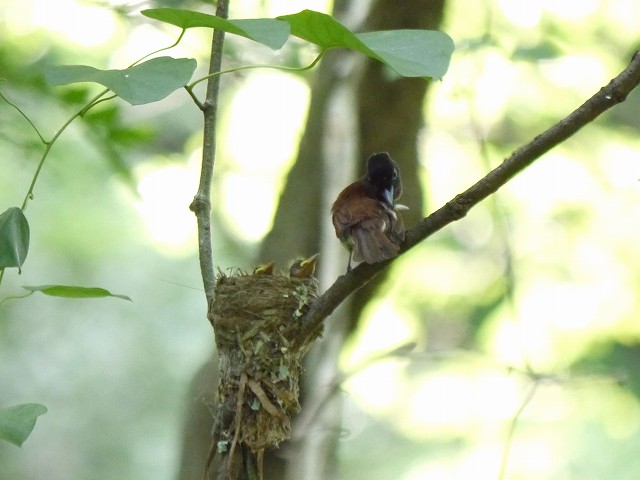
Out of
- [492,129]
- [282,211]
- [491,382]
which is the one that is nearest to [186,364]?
[491,382]

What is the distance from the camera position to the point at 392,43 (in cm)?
127

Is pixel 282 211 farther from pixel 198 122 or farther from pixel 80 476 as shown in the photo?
pixel 80 476

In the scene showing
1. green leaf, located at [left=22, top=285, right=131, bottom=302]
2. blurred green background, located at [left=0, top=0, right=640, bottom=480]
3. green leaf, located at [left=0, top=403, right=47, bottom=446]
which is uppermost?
blurred green background, located at [left=0, top=0, right=640, bottom=480]

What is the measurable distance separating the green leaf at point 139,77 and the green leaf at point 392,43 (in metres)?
0.18

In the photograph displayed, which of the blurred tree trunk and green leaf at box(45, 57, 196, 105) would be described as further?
the blurred tree trunk

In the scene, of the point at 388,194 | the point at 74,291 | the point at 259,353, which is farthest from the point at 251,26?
the point at 388,194

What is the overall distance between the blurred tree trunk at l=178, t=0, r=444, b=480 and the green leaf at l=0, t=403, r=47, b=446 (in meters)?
2.13

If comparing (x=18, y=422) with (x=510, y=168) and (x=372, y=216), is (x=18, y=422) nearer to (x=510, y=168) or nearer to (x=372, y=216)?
(x=510, y=168)

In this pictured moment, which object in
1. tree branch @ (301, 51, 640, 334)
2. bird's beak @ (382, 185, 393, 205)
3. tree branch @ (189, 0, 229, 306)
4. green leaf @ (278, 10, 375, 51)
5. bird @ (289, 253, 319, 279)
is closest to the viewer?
green leaf @ (278, 10, 375, 51)

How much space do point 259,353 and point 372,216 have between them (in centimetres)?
55

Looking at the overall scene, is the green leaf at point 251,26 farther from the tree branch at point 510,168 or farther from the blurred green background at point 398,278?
the blurred green background at point 398,278

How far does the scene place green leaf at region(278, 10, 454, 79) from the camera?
1.18 meters

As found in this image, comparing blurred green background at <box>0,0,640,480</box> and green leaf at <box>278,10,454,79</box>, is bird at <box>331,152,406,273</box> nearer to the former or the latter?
green leaf at <box>278,10,454,79</box>

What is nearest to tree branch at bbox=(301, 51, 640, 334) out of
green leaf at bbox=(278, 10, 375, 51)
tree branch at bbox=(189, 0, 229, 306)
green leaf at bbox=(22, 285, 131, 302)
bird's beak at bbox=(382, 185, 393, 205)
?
tree branch at bbox=(189, 0, 229, 306)
